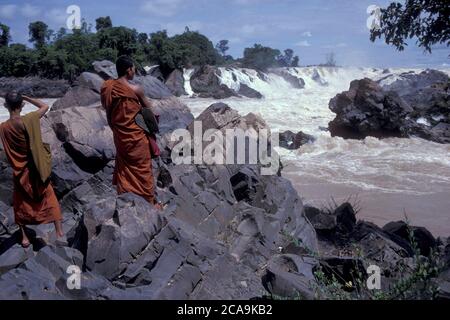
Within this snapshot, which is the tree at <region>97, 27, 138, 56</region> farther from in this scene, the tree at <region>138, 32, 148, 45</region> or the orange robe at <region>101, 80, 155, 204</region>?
the orange robe at <region>101, 80, 155, 204</region>

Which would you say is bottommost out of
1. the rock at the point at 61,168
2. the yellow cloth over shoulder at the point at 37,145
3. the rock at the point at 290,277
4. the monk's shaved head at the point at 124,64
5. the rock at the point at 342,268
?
the rock at the point at 342,268

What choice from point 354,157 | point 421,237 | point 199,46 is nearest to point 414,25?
point 421,237

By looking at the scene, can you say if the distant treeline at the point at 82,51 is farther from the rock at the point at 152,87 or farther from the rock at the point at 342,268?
the rock at the point at 342,268

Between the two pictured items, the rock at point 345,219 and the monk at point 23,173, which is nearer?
the monk at point 23,173

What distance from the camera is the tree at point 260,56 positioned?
44.1m

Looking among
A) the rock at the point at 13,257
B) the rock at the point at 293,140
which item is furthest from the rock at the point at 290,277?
the rock at the point at 293,140

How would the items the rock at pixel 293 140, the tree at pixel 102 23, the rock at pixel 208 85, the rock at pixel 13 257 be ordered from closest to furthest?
the rock at pixel 13 257 → the rock at pixel 293 140 → the rock at pixel 208 85 → the tree at pixel 102 23

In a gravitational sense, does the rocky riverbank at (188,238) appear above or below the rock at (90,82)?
below

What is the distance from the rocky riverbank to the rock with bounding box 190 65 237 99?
2297 cm

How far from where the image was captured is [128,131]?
4.65 metres

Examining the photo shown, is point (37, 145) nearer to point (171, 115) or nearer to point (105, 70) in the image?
point (171, 115)

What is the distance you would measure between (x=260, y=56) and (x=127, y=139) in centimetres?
4171

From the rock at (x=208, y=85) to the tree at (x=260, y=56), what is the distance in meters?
10.9
